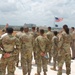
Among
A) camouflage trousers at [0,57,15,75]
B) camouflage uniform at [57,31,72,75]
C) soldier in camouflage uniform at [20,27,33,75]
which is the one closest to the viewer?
camouflage trousers at [0,57,15,75]

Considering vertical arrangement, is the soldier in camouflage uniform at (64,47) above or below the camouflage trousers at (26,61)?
above

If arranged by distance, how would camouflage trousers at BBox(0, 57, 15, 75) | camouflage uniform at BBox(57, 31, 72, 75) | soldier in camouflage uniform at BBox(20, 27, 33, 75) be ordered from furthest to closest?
soldier in camouflage uniform at BBox(20, 27, 33, 75) → camouflage uniform at BBox(57, 31, 72, 75) → camouflage trousers at BBox(0, 57, 15, 75)

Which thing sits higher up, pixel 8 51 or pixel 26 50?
pixel 8 51

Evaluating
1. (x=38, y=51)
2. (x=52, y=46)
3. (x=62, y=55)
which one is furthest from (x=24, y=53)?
(x=52, y=46)

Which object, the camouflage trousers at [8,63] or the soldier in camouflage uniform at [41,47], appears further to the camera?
the soldier in camouflage uniform at [41,47]

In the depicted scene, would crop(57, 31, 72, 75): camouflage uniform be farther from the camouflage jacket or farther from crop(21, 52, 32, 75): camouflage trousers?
the camouflage jacket

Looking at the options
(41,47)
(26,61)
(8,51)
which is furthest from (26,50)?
(8,51)

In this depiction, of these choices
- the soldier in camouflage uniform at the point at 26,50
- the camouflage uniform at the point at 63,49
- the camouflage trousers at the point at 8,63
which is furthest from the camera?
the soldier in camouflage uniform at the point at 26,50

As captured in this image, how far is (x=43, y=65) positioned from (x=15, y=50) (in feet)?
6.78

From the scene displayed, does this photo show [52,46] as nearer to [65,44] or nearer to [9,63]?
[65,44]

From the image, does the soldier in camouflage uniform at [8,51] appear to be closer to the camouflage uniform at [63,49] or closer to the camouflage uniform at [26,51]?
the camouflage uniform at [26,51]

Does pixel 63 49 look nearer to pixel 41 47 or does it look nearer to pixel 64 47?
pixel 64 47

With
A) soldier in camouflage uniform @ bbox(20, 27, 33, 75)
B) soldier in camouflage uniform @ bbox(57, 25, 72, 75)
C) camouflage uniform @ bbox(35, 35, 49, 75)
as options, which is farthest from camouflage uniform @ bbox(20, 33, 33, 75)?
soldier in camouflage uniform @ bbox(57, 25, 72, 75)

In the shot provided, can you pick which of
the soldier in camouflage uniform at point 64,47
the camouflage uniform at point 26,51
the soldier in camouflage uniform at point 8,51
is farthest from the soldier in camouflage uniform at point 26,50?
the soldier in camouflage uniform at point 8,51
